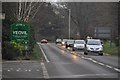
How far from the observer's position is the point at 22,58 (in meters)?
32.9

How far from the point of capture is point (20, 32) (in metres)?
33.0

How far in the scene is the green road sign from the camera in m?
32.7

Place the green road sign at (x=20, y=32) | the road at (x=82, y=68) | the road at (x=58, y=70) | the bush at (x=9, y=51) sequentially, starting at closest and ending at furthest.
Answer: the road at (x=58, y=70), the road at (x=82, y=68), the bush at (x=9, y=51), the green road sign at (x=20, y=32)

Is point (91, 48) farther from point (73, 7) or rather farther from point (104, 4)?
point (73, 7)

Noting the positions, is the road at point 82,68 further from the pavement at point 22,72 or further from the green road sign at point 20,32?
the green road sign at point 20,32

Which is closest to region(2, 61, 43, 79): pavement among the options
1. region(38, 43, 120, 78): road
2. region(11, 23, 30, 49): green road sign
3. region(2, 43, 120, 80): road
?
region(2, 43, 120, 80): road

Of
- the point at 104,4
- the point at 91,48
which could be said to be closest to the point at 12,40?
the point at 91,48

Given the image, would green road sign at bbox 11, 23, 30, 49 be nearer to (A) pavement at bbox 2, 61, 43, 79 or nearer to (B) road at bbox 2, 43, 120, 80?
(B) road at bbox 2, 43, 120, 80

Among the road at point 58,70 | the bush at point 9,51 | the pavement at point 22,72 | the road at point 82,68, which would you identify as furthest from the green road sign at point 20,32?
the pavement at point 22,72

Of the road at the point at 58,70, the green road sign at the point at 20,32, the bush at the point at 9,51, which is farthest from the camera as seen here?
the green road sign at the point at 20,32

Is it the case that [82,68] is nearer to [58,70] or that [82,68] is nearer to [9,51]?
[58,70]

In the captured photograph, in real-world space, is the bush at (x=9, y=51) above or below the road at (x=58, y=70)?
above

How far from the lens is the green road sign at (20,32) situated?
32719 millimetres

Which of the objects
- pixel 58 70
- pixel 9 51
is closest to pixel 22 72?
pixel 58 70
